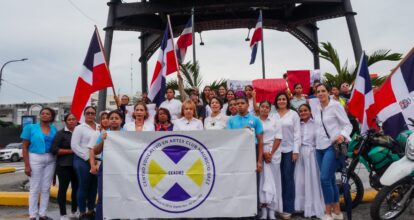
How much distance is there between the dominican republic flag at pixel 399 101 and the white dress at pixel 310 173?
1.16 meters

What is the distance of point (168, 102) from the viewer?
25.3 ft

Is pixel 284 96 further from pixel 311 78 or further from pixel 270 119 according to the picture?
pixel 311 78

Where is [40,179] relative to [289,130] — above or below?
below

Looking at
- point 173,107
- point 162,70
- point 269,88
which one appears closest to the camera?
point 162,70

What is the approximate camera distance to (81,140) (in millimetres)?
5602

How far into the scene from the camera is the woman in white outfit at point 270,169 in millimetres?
5262

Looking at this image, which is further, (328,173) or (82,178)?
(82,178)

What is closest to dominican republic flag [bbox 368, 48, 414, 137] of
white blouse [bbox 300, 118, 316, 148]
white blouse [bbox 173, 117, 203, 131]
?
white blouse [bbox 300, 118, 316, 148]

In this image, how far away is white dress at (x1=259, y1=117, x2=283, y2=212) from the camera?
17.2 feet

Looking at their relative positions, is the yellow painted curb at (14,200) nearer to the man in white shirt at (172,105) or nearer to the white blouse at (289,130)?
the man in white shirt at (172,105)

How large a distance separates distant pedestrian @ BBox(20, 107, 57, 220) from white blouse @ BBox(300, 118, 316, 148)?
3.70m

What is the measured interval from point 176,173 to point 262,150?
121 cm

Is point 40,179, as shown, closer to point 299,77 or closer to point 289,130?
point 289,130

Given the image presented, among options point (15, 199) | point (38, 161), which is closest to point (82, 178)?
point (38, 161)
